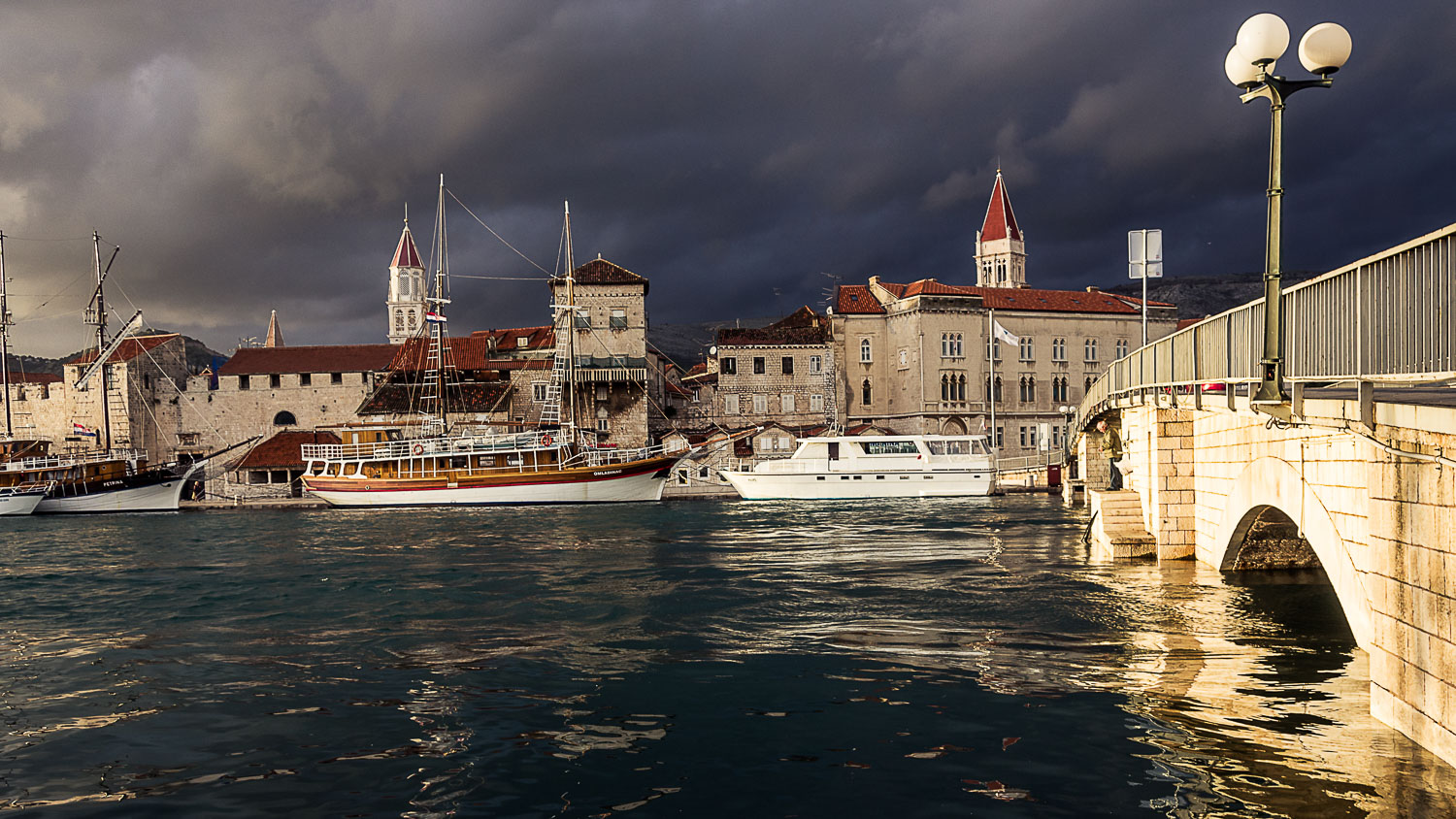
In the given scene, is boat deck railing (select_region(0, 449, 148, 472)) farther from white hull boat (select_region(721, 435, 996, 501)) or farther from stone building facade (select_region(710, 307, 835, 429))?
white hull boat (select_region(721, 435, 996, 501))

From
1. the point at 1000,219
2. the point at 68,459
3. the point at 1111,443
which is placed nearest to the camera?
the point at 1111,443

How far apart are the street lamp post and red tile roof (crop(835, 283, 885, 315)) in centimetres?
5472

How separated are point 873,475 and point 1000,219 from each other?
55556 mm

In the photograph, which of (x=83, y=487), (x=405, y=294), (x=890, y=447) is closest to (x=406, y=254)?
(x=405, y=294)

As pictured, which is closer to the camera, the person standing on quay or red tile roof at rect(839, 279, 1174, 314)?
the person standing on quay

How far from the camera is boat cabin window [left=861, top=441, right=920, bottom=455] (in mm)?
45438

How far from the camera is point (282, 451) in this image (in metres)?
57.3

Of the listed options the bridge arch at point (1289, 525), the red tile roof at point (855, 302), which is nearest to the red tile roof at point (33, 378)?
the red tile roof at point (855, 302)

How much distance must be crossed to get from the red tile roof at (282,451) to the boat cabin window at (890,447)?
33533mm

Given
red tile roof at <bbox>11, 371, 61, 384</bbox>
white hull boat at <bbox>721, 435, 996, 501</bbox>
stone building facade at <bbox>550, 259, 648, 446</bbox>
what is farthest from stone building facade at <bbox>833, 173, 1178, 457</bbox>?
red tile roof at <bbox>11, 371, 61, 384</bbox>

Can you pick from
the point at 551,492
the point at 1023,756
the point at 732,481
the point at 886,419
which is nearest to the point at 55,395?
the point at 551,492

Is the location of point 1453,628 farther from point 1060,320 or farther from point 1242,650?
point 1060,320

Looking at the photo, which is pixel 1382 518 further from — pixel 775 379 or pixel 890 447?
pixel 775 379

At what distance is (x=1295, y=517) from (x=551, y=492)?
137 feet
